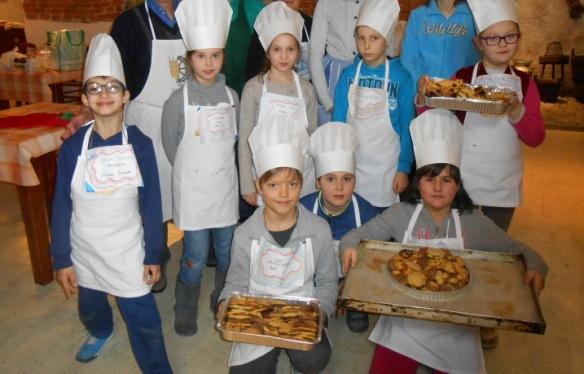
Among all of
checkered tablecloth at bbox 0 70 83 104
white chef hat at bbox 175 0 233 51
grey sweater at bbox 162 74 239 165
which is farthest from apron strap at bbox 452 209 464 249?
checkered tablecloth at bbox 0 70 83 104

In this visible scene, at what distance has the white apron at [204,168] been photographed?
2016 mm

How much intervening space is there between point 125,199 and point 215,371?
0.84 m

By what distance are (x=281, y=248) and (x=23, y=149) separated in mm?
1500

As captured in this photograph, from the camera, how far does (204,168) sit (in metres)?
2.05

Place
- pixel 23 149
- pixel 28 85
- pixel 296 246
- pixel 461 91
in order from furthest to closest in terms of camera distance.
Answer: pixel 28 85
pixel 23 149
pixel 461 91
pixel 296 246

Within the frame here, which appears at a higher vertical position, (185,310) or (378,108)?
(378,108)

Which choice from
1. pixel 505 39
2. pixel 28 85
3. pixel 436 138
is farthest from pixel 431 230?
pixel 28 85

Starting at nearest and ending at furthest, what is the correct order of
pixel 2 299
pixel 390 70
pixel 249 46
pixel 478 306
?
pixel 478 306 < pixel 390 70 < pixel 2 299 < pixel 249 46

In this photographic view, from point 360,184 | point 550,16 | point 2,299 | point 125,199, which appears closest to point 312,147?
point 360,184

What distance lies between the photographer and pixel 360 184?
2287mm

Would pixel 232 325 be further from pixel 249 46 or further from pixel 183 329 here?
pixel 249 46

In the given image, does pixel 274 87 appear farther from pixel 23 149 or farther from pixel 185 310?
pixel 23 149

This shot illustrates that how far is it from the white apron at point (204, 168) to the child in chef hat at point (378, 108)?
57 centimetres

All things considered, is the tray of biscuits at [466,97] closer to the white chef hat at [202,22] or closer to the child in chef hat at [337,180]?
the child in chef hat at [337,180]
